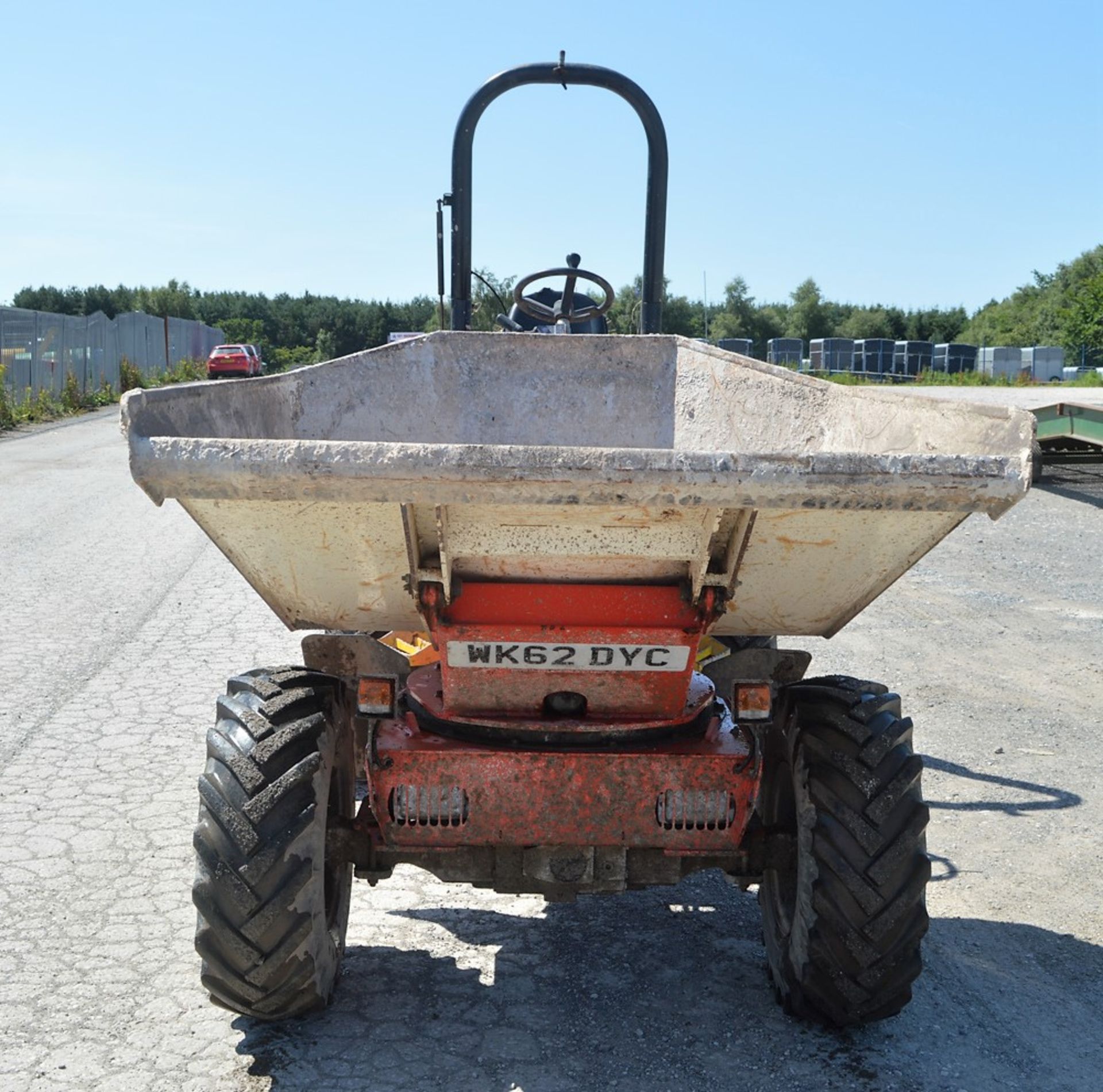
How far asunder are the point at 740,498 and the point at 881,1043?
1.69 metres

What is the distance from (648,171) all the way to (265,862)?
354 centimetres

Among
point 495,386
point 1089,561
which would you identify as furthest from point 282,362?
point 495,386

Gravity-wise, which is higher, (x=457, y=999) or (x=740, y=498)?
(x=740, y=498)

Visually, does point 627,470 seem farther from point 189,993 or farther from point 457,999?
point 189,993

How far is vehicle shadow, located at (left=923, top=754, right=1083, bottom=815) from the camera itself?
206 inches

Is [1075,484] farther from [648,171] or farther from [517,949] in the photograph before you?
[517,949]

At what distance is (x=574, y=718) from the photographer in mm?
3434

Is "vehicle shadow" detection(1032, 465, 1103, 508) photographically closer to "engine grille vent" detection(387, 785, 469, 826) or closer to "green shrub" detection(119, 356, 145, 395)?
"engine grille vent" detection(387, 785, 469, 826)

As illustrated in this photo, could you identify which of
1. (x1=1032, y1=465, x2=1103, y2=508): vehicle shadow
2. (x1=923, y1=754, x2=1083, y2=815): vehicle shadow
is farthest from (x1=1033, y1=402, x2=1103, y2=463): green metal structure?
(x1=923, y1=754, x2=1083, y2=815): vehicle shadow

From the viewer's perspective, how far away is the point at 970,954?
3975 millimetres

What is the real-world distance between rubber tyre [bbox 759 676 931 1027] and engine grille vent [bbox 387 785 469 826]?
855 millimetres

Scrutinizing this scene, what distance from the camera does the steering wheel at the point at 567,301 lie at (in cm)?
623

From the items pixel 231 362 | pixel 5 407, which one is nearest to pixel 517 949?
pixel 5 407

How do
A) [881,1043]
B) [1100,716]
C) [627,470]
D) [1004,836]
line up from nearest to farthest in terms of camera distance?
[627,470], [881,1043], [1004,836], [1100,716]
